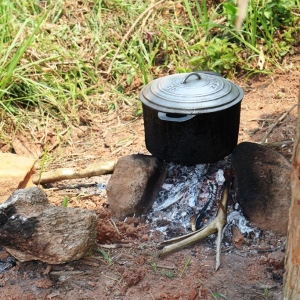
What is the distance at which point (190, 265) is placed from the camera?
2963 mm

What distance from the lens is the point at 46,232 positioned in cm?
291

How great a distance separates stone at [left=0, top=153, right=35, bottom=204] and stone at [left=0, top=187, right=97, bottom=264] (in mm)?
580

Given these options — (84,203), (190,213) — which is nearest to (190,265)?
(190,213)

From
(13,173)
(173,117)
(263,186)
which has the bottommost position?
(13,173)

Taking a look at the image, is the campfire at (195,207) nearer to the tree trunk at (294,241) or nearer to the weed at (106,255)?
the weed at (106,255)

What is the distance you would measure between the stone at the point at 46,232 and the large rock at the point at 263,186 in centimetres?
96

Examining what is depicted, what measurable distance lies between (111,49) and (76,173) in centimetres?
189

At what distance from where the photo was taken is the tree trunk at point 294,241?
2090 mm

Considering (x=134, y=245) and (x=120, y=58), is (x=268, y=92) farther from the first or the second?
(x=134, y=245)

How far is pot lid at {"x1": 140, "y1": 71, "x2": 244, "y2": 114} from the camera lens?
308 centimetres

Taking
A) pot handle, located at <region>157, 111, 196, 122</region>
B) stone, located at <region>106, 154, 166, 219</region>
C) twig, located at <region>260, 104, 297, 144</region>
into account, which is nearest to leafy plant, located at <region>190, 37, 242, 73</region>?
twig, located at <region>260, 104, 297, 144</region>

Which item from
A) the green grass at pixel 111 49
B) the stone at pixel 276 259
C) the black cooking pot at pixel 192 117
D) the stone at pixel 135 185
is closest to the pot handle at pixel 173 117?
the black cooking pot at pixel 192 117

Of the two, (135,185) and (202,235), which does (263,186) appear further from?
(135,185)

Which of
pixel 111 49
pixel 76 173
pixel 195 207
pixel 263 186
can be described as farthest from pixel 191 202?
pixel 111 49
